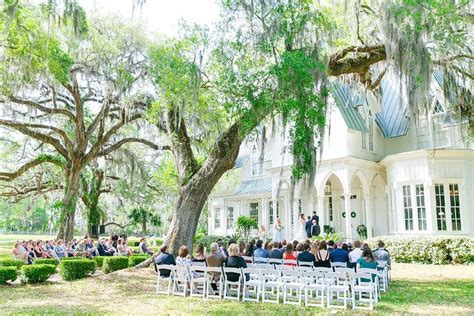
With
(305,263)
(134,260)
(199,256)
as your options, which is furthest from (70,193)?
(305,263)

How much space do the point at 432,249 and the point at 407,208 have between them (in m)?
2.64

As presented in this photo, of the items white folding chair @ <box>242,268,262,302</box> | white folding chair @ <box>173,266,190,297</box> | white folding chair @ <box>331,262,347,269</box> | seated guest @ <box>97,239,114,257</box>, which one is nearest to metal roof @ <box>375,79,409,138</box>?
white folding chair @ <box>331,262,347,269</box>

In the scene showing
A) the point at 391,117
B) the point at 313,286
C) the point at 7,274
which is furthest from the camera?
the point at 391,117

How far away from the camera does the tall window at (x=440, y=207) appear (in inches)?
668

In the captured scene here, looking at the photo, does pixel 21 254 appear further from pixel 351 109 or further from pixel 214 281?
pixel 351 109

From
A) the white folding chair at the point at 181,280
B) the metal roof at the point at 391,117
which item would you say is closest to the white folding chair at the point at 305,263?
the white folding chair at the point at 181,280

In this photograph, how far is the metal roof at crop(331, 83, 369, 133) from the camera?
64.7ft

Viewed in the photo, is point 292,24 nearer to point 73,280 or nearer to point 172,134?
point 172,134

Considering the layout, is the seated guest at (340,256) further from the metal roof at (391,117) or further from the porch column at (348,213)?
the metal roof at (391,117)

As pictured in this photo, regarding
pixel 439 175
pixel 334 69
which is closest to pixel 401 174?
pixel 439 175

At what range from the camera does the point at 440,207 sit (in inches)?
674

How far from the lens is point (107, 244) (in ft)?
56.6

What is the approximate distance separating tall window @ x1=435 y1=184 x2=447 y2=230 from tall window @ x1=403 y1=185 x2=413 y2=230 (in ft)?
3.41

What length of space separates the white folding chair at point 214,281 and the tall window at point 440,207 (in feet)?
37.6
